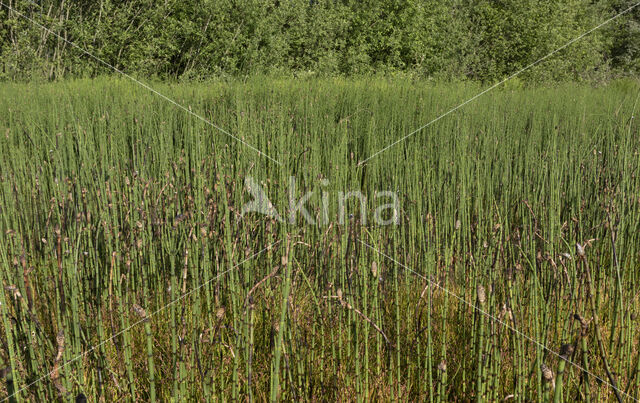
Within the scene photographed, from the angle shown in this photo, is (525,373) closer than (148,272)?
Yes

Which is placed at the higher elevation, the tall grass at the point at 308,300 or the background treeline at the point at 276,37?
the background treeline at the point at 276,37

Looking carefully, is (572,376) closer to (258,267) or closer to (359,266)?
(359,266)

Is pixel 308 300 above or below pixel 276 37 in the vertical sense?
below

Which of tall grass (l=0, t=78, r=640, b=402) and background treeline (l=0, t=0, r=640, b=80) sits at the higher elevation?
background treeline (l=0, t=0, r=640, b=80)

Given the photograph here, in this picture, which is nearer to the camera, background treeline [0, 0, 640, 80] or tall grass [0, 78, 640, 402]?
tall grass [0, 78, 640, 402]

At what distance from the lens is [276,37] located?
7.81m

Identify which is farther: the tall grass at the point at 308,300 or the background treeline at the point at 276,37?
the background treeline at the point at 276,37

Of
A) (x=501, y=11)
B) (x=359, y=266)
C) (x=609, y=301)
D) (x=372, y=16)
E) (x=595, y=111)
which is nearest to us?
(x=359, y=266)

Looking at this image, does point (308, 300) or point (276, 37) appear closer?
point (308, 300)

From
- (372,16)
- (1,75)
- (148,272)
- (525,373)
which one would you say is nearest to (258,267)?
(148,272)

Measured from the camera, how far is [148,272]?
2.17 m

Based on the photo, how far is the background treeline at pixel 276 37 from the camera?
7.25 m

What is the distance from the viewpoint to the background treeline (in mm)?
7250

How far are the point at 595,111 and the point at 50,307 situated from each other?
4.19 m
